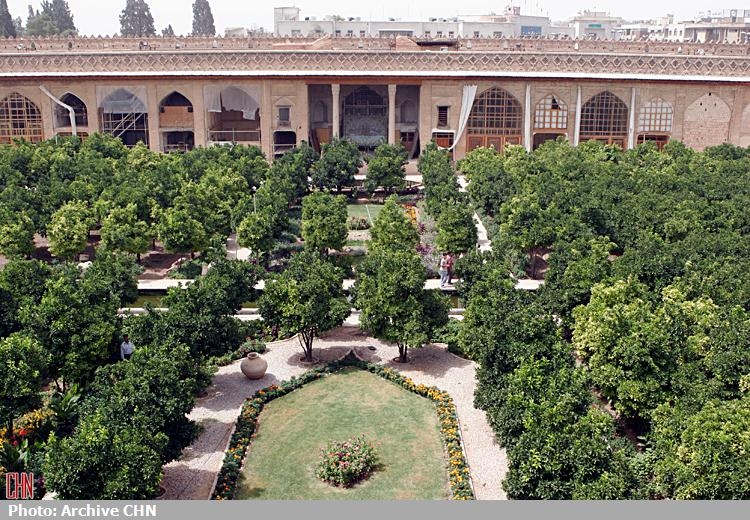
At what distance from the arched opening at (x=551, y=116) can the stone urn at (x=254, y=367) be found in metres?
30.9

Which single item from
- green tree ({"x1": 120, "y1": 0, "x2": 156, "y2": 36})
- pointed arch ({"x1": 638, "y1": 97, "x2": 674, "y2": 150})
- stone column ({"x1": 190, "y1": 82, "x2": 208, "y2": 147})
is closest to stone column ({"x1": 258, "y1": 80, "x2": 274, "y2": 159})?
stone column ({"x1": 190, "y1": 82, "x2": 208, "y2": 147})

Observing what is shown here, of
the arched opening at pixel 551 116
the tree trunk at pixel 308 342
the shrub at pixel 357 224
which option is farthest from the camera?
the arched opening at pixel 551 116

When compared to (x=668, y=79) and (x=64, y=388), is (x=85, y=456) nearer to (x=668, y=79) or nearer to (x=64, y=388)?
(x=64, y=388)

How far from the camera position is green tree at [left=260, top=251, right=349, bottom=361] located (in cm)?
1889

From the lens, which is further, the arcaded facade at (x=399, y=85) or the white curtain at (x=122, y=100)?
the white curtain at (x=122, y=100)

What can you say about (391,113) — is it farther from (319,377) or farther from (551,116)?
(319,377)

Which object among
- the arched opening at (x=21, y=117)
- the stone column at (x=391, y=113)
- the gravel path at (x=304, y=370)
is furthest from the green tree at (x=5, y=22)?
the gravel path at (x=304, y=370)

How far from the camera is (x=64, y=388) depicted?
17.2m

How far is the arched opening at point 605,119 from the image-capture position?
4572cm

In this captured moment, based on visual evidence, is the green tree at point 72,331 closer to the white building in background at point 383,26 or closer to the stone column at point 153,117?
the stone column at point 153,117

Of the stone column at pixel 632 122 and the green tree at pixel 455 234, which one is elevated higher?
the stone column at pixel 632 122

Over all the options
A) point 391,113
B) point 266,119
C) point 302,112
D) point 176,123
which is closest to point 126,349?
point 266,119

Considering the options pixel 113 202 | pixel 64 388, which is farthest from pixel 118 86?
pixel 64 388

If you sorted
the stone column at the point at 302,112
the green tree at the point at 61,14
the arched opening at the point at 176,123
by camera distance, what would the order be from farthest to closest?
the green tree at the point at 61,14
the arched opening at the point at 176,123
the stone column at the point at 302,112
